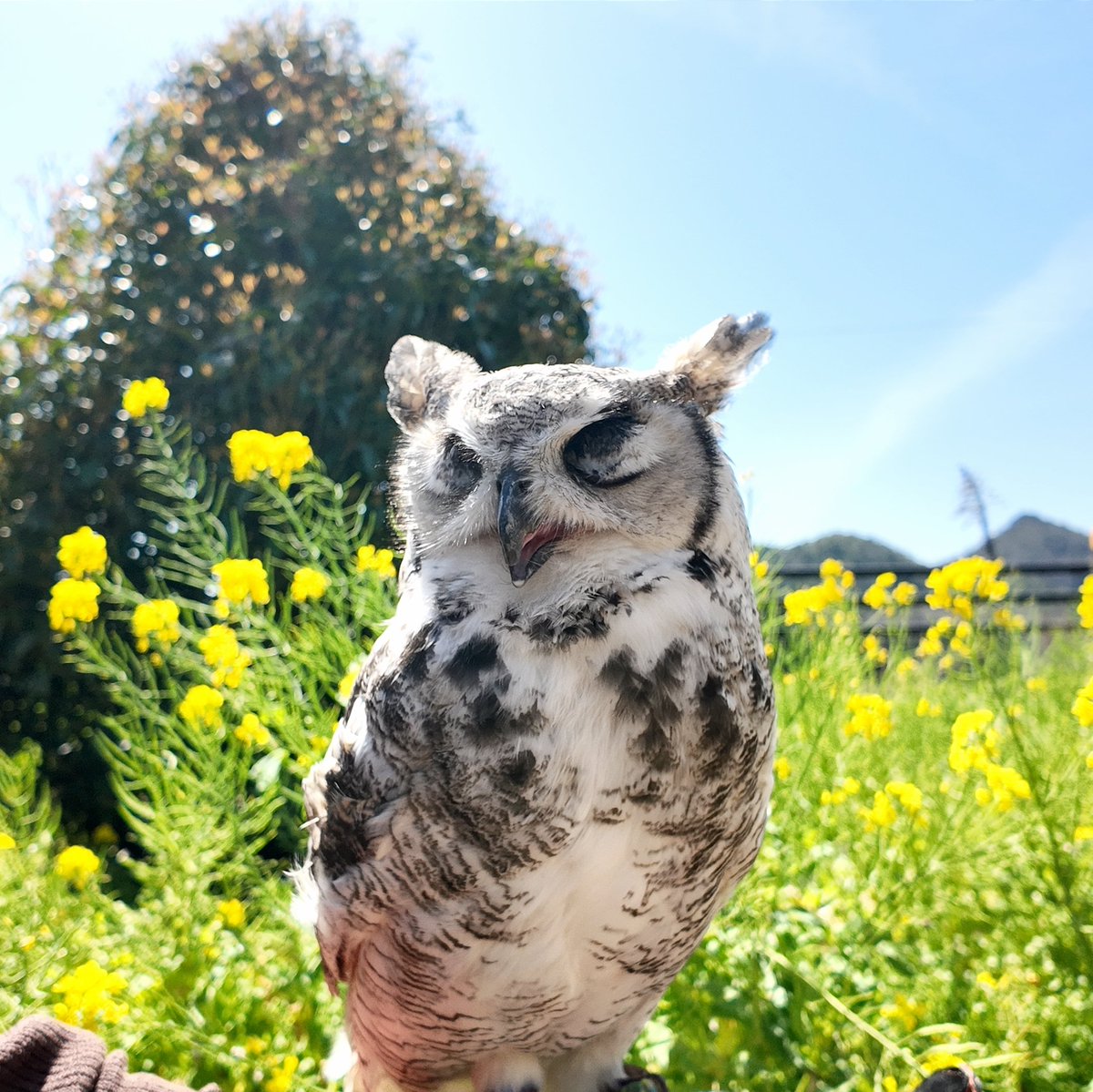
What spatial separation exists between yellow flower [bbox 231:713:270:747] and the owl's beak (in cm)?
88

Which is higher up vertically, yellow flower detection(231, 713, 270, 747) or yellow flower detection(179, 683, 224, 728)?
yellow flower detection(179, 683, 224, 728)

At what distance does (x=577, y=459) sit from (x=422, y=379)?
1.02ft

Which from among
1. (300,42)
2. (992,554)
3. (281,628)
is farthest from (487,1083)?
(992,554)

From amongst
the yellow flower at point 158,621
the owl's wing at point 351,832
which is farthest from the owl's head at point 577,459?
the yellow flower at point 158,621

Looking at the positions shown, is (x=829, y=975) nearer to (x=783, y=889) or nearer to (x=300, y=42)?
(x=783, y=889)

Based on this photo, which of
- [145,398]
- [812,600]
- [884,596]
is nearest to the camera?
[145,398]

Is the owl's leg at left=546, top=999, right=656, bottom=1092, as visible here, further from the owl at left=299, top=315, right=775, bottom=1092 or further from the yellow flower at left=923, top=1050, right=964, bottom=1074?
the yellow flower at left=923, top=1050, right=964, bottom=1074

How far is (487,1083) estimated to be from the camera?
98 cm

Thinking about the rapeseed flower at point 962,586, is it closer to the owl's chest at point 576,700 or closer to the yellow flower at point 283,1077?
the owl's chest at point 576,700

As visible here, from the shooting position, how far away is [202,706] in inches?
53.7

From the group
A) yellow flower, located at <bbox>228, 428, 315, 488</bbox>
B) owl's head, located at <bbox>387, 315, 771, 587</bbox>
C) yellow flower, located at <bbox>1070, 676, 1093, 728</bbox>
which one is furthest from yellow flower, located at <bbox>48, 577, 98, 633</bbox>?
yellow flower, located at <bbox>1070, 676, 1093, 728</bbox>

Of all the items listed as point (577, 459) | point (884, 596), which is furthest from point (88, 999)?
point (884, 596)

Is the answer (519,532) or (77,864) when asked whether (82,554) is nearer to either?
(77,864)

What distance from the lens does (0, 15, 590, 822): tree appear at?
260cm
